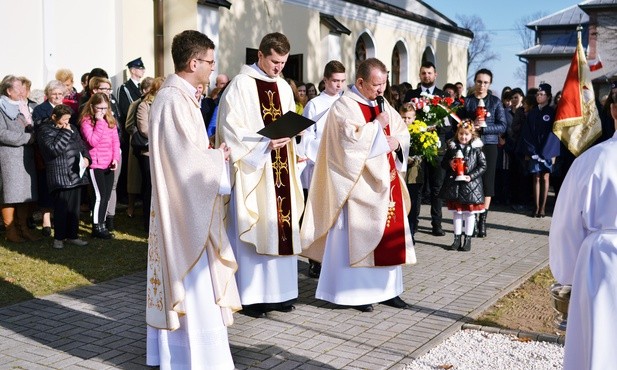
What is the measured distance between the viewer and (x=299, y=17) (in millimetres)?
18625

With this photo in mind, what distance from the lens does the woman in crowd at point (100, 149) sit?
966 centimetres

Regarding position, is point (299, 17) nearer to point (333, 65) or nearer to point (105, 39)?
point (105, 39)

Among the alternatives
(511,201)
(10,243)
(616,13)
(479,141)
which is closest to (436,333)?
(479,141)

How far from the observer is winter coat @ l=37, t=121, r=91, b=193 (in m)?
9.05

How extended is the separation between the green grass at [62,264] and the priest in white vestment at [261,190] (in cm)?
216

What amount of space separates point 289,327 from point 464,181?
4.29 meters

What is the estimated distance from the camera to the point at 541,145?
12852 mm

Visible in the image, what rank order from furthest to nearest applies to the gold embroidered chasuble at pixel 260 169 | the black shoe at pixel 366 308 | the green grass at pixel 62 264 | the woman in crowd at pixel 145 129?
1. the woman in crowd at pixel 145 129
2. the green grass at pixel 62 264
3. the black shoe at pixel 366 308
4. the gold embroidered chasuble at pixel 260 169

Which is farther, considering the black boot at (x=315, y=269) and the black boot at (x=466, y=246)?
the black boot at (x=466, y=246)

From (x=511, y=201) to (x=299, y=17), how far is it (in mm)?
7110

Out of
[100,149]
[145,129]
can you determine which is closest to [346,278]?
[100,149]

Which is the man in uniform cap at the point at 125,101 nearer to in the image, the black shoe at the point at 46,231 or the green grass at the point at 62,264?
the green grass at the point at 62,264

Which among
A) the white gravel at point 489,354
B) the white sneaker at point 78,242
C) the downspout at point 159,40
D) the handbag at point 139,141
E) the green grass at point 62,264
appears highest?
the downspout at point 159,40

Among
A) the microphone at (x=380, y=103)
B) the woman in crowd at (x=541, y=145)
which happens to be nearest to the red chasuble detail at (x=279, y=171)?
the microphone at (x=380, y=103)
